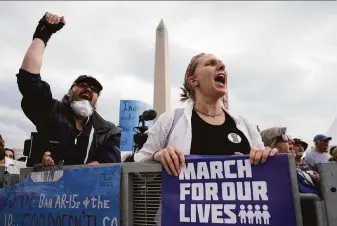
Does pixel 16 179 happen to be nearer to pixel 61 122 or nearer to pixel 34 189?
pixel 34 189

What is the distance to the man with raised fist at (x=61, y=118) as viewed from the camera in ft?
7.05

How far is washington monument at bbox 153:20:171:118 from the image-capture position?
40.7 feet

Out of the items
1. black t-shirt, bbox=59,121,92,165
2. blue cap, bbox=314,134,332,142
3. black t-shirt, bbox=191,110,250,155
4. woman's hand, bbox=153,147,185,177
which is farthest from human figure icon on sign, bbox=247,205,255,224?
blue cap, bbox=314,134,332,142

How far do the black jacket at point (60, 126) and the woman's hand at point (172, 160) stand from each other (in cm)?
116

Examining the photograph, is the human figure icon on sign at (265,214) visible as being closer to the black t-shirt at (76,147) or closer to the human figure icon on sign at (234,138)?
the human figure icon on sign at (234,138)

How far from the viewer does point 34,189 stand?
1.78m

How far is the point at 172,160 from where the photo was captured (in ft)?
4.47

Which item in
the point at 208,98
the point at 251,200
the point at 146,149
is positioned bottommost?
the point at 251,200

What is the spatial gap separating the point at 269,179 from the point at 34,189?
4.46ft

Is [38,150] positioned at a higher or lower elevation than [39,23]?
lower

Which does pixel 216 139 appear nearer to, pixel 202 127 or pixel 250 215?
pixel 202 127

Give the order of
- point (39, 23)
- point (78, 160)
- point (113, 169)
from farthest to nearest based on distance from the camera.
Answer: point (78, 160) → point (39, 23) → point (113, 169)

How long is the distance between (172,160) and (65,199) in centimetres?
69

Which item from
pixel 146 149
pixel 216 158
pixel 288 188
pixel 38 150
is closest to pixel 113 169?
pixel 146 149
